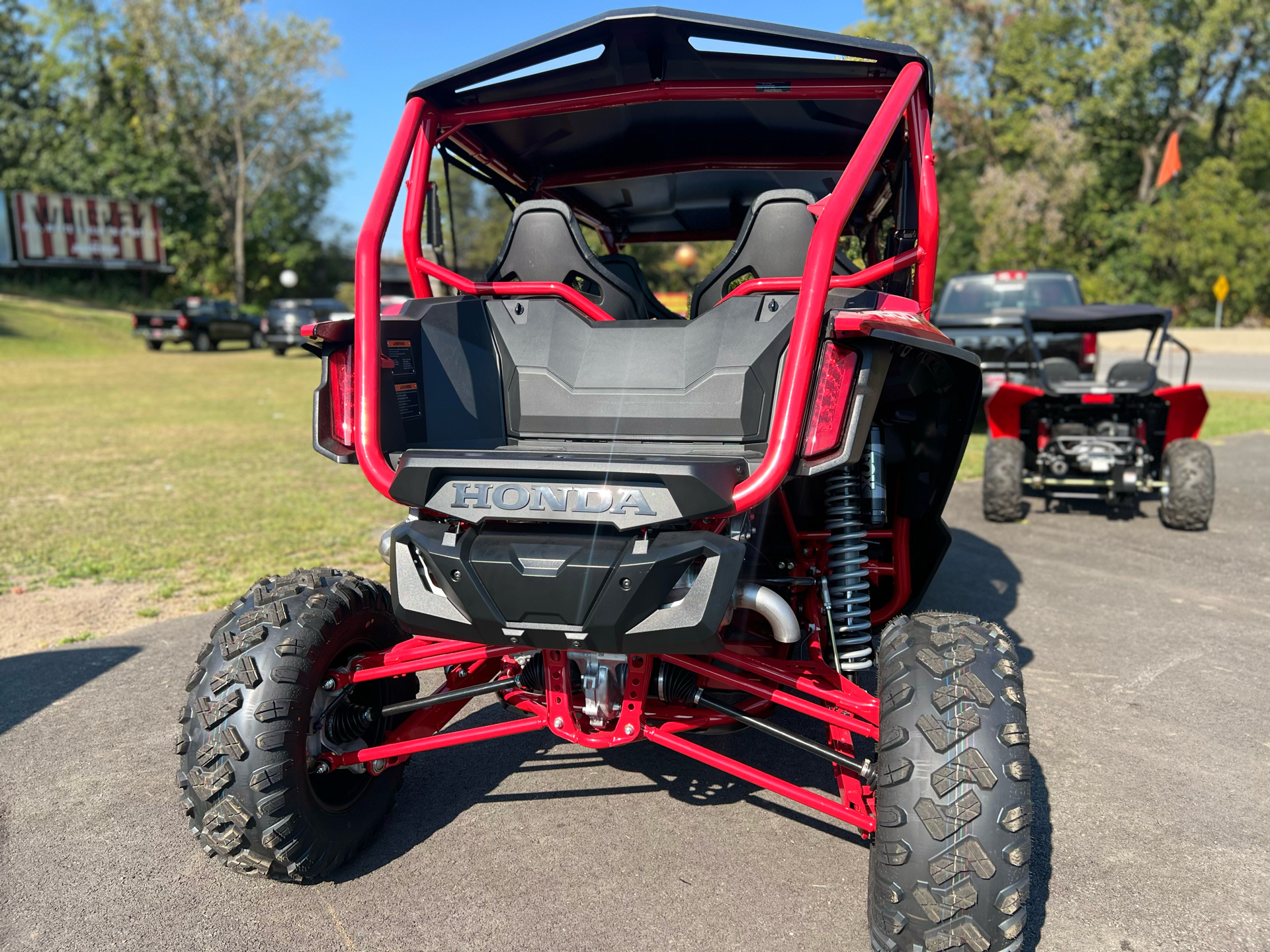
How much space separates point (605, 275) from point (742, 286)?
2.08 ft

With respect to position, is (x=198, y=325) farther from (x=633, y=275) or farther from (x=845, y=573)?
(x=845, y=573)

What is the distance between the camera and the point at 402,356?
10.2 ft

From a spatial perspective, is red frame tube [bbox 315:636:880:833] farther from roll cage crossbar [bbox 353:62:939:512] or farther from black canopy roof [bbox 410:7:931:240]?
black canopy roof [bbox 410:7:931:240]

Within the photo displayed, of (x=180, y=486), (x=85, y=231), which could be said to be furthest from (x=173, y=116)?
(x=180, y=486)

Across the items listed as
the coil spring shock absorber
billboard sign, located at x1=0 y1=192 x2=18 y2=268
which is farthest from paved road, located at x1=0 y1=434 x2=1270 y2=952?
billboard sign, located at x1=0 y1=192 x2=18 y2=268

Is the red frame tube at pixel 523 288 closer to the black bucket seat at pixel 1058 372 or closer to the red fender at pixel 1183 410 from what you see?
the black bucket seat at pixel 1058 372

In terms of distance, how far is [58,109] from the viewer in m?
43.9

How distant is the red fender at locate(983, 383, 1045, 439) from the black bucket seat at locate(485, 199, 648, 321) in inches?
203

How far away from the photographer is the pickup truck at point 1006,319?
11.3 m

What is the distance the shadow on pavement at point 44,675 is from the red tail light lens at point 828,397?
3518mm

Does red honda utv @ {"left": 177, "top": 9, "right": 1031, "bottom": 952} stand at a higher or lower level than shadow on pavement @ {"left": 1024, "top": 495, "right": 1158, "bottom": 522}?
higher

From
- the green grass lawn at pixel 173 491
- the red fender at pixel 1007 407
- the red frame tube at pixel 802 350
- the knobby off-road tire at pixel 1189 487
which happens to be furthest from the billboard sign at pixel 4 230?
the red frame tube at pixel 802 350

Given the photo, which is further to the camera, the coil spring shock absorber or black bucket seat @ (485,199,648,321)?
black bucket seat @ (485,199,648,321)

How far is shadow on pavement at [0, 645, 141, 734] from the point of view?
406 centimetres
